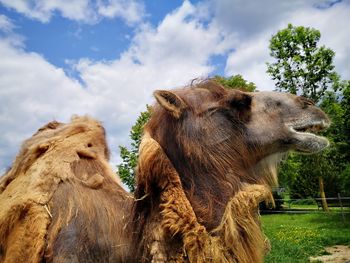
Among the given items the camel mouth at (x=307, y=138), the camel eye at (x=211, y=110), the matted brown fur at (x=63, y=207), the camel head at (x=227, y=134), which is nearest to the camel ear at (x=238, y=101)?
the camel head at (x=227, y=134)

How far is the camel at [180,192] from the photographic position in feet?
7.56

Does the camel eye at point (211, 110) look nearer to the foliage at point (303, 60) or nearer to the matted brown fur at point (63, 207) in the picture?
the matted brown fur at point (63, 207)

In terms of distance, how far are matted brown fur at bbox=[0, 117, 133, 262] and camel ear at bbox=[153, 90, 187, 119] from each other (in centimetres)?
79

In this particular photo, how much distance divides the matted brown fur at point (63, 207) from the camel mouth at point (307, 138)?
1279mm

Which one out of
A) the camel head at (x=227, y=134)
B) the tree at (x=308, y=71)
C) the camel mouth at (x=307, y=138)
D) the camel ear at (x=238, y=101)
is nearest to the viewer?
the camel head at (x=227, y=134)

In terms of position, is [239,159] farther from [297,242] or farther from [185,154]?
[297,242]

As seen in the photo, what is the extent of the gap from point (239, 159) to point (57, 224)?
134cm

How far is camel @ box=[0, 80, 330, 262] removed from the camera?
230cm

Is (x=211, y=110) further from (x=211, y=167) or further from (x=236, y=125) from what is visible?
(x=211, y=167)

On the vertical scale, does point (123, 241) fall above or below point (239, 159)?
below

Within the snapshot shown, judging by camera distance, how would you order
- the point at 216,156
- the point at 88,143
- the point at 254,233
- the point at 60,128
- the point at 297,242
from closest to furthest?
the point at 254,233, the point at 216,156, the point at 88,143, the point at 60,128, the point at 297,242

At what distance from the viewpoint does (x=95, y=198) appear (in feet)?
9.61

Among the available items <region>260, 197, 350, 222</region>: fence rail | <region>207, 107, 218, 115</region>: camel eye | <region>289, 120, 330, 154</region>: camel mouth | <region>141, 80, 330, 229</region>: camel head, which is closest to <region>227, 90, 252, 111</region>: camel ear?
<region>141, 80, 330, 229</region>: camel head

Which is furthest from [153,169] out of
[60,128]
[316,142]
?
[60,128]
